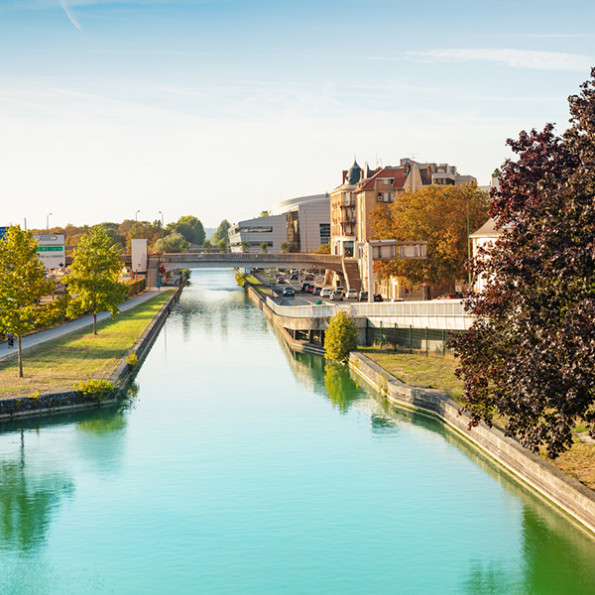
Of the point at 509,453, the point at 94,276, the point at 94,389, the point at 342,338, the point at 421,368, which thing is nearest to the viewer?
the point at 509,453

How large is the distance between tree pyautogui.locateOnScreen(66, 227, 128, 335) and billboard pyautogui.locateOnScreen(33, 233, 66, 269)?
6896 cm

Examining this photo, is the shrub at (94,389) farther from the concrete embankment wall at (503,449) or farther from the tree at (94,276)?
the tree at (94,276)

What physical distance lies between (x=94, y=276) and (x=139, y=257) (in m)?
72.1

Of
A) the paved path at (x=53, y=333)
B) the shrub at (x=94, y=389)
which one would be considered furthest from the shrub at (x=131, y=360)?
the shrub at (x=94, y=389)

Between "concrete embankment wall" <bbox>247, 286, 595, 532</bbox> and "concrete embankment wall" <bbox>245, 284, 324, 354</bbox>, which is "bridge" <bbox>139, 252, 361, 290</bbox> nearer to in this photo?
"concrete embankment wall" <bbox>245, 284, 324, 354</bbox>

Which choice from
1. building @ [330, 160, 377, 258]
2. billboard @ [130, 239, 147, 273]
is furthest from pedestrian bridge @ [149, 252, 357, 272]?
building @ [330, 160, 377, 258]

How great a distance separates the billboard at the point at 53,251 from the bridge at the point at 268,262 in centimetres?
1158

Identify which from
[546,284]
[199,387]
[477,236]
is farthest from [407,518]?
[477,236]

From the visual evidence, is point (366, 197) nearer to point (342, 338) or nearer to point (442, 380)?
point (342, 338)

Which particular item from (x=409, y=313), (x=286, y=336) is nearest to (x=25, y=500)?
(x=409, y=313)

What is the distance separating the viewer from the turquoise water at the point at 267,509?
2292 cm

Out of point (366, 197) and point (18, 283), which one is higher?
point (366, 197)

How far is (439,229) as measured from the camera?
83.3m

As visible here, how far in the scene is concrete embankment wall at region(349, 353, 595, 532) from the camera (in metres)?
25.4
